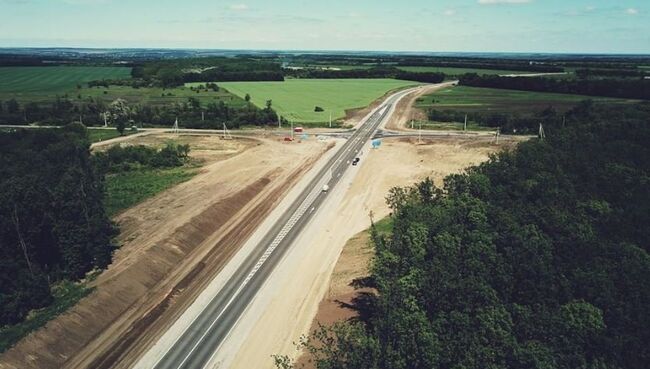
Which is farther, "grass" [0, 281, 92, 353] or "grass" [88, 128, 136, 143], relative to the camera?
"grass" [88, 128, 136, 143]

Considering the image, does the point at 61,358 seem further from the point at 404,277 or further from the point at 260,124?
the point at 260,124

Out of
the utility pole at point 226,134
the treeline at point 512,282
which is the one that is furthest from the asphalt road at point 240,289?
the utility pole at point 226,134

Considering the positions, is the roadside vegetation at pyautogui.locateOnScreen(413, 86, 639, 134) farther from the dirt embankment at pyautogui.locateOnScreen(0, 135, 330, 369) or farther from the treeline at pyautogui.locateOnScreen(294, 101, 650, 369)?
the treeline at pyautogui.locateOnScreen(294, 101, 650, 369)

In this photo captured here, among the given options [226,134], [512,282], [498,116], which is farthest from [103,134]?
[512,282]

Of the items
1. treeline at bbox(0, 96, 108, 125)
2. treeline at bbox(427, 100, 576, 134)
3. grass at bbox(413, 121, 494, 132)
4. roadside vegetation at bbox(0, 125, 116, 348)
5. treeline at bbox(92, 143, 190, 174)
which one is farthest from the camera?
treeline at bbox(0, 96, 108, 125)

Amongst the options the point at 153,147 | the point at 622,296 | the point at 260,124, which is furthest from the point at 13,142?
the point at 622,296

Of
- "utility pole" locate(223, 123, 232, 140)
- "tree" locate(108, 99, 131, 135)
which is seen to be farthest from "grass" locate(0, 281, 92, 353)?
"tree" locate(108, 99, 131, 135)
